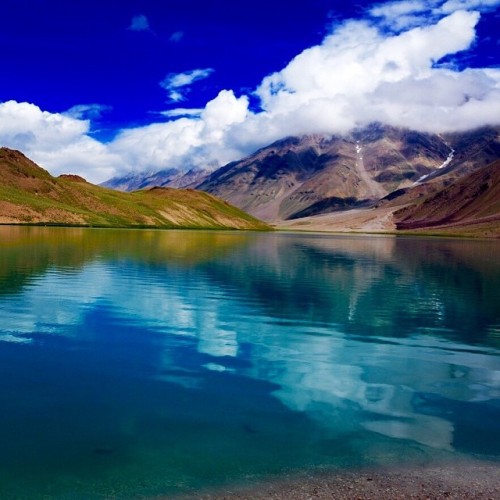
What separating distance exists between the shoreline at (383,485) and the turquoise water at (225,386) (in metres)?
0.45

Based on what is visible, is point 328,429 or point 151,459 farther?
point 328,429

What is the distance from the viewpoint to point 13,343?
83.2 ft

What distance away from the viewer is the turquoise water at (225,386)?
45.0 ft

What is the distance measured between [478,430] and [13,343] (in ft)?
66.4

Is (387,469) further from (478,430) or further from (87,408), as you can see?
(87,408)

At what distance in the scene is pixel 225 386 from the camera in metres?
20.2

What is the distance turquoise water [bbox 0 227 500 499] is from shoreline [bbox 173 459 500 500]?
0.45 metres

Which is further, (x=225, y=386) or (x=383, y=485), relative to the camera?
(x=225, y=386)

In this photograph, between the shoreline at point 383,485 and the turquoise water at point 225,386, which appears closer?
the shoreline at point 383,485

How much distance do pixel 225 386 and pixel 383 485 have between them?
861 cm

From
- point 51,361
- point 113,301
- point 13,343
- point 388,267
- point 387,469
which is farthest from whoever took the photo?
point 388,267

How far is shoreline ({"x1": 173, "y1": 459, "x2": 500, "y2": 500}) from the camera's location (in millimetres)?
12016

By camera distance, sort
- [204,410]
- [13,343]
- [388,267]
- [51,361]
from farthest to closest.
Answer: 1. [388,267]
2. [13,343]
3. [51,361]
4. [204,410]

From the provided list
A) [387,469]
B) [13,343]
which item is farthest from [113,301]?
[387,469]
